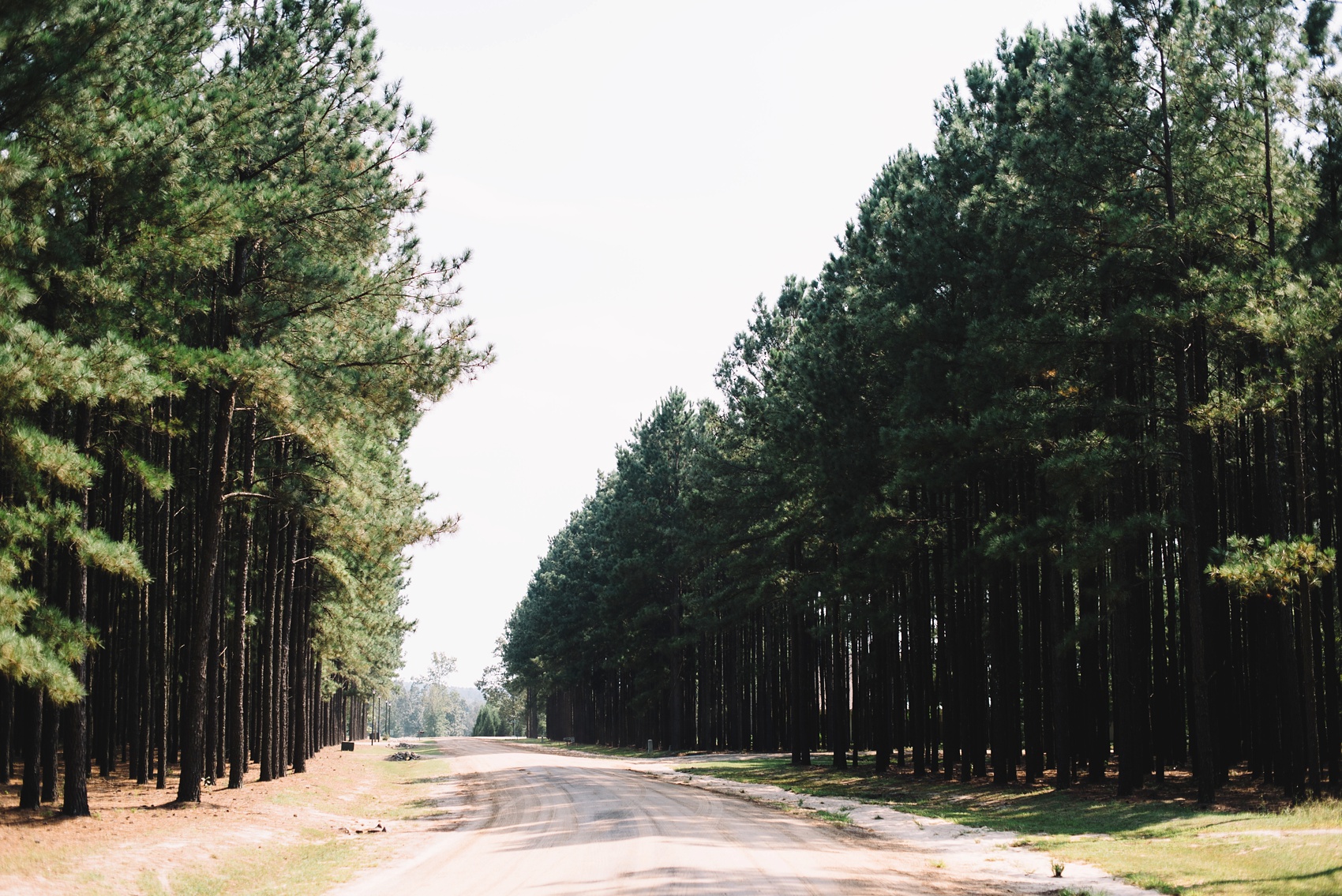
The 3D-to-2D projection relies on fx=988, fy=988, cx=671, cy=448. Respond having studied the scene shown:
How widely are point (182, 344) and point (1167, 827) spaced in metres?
18.9

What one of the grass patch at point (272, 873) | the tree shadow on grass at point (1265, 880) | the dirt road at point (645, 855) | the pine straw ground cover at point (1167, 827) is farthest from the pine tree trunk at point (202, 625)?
the tree shadow on grass at point (1265, 880)

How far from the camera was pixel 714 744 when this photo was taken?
5628cm

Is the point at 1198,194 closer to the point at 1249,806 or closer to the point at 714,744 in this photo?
the point at 1249,806

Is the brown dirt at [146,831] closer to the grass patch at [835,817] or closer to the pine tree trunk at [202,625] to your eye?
the pine tree trunk at [202,625]

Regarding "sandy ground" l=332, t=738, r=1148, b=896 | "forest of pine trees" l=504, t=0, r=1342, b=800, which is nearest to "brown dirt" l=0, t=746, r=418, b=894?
"sandy ground" l=332, t=738, r=1148, b=896

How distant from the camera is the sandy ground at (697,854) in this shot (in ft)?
37.5

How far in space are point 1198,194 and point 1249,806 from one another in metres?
11.8

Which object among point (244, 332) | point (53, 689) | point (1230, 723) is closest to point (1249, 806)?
point (1230, 723)

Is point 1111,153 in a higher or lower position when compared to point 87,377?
higher

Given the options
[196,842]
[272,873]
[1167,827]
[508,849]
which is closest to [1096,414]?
[1167,827]

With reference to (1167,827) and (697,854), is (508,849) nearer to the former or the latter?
(697,854)

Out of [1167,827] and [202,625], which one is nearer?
[1167,827]

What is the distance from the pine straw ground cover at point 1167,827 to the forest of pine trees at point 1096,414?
0.87 m

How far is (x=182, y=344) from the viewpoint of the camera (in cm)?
1788
